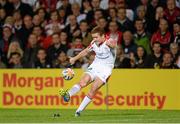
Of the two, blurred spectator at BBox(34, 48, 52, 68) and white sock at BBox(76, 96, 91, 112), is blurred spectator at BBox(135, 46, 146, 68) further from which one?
white sock at BBox(76, 96, 91, 112)

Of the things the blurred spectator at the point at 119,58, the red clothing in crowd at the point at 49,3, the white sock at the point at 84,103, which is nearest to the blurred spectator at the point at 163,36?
the blurred spectator at the point at 119,58

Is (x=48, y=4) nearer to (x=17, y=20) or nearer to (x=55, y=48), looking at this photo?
(x=17, y=20)

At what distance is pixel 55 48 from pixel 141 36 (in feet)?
8.83

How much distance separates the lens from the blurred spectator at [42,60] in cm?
2197

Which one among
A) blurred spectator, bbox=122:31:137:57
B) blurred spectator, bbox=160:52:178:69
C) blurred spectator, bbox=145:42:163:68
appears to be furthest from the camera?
blurred spectator, bbox=122:31:137:57

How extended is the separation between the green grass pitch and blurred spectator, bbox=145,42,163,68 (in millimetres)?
1632

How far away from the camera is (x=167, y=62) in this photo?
20750 mm

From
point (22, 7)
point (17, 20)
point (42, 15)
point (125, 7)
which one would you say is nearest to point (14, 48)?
point (17, 20)

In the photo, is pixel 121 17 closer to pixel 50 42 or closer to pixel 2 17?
pixel 50 42

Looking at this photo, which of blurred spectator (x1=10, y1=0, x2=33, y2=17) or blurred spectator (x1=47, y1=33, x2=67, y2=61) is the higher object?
blurred spectator (x1=10, y1=0, x2=33, y2=17)

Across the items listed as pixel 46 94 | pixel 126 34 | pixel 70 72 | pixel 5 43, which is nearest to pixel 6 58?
pixel 5 43

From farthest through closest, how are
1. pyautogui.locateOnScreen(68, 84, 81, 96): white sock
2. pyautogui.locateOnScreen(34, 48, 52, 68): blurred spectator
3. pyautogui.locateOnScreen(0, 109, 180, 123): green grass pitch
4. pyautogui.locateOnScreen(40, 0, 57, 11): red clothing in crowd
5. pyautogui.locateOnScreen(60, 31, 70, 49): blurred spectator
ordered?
pyautogui.locateOnScreen(40, 0, 57, 11): red clothing in crowd, pyautogui.locateOnScreen(60, 31, 70, 49): blurred spectator, pyautogui.locateOnScreen(34, 48, 52, 68): blurred spectator, pyautogui.locateOnScreen(68, 84, 81, 96): white sock, pyautogui.locateOnScreen(0, 109, 180, 123): green grass pitch

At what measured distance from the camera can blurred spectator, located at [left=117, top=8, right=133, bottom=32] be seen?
2258 cm

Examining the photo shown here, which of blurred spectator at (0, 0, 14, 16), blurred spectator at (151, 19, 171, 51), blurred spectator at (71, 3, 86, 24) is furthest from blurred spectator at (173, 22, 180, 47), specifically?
blurred spectator at (0, 0, 14, 16)
